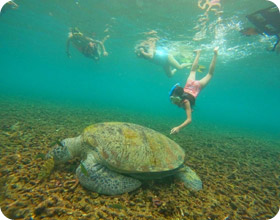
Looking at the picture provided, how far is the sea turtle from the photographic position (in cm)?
230

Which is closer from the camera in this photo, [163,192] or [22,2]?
[163,192]

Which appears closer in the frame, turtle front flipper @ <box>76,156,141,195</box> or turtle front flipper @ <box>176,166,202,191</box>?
turtle front flipper @ <box>76,156,141,195</box>

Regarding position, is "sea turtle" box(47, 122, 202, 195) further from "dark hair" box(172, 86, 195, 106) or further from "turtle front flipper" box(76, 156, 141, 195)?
"dark hair" box(172, 86, 195, 106)

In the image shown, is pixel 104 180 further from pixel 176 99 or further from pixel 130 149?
pixel 176 99

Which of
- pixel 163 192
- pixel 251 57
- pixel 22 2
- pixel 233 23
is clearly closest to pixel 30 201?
pixel 163 192

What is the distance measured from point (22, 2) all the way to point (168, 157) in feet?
69.1

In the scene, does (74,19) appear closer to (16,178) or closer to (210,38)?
(210,38)

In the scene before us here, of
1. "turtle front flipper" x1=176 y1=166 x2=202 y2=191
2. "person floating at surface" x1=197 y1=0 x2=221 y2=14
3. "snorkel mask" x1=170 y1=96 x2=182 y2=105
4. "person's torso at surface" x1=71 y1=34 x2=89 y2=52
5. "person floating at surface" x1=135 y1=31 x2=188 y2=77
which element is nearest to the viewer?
"turtle front flipper" x1=176 y1=166 x2=202 y2=191

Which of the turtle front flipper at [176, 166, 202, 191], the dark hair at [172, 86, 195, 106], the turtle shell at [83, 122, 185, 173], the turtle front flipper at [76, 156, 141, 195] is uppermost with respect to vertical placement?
the dark hair at [172, 86, 195, 106]

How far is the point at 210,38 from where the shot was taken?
46.2 ft

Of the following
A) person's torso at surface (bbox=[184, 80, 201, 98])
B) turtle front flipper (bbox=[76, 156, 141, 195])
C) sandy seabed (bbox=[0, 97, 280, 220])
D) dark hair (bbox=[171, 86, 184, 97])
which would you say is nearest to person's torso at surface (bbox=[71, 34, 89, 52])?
person's torso at surface (bbox=[184, 80, 201, 98])

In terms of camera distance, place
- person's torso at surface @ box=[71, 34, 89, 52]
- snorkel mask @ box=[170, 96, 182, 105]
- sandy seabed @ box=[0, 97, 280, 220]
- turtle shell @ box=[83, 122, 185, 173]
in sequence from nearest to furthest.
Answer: sandy seabed @ box=[0, 97, 280, 220] → turtle shell @ box=[83, 122, 185, 173] → snorkel mask @ box=[170, 96, 182, 105] → person's torso at surface @ box=[71, 34, 89, 52]

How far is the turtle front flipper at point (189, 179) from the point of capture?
266 centimetres

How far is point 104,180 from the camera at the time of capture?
229 centimetres
